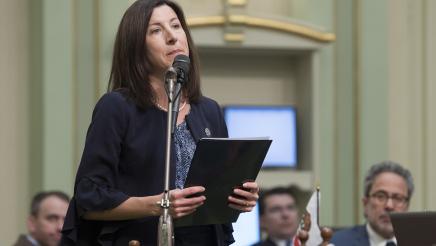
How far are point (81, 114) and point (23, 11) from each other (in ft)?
2.20

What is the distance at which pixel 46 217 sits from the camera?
5.74 meters

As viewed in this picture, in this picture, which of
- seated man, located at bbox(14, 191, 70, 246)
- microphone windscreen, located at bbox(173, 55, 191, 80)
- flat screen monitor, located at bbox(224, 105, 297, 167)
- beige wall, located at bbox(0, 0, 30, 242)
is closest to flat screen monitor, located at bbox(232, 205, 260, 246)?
flat screen monitor, located at bbox(224, 105, 297, 167)

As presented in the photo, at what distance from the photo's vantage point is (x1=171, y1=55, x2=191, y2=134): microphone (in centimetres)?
296

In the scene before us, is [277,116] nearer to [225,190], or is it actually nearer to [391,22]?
[391,22]

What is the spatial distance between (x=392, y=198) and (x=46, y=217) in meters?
1.76

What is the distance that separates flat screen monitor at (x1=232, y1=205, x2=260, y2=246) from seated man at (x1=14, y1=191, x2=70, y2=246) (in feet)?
3.14

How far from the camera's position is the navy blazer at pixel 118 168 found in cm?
308

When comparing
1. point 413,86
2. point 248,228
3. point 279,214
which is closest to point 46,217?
point 248,228

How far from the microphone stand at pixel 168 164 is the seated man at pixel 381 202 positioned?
2.49m

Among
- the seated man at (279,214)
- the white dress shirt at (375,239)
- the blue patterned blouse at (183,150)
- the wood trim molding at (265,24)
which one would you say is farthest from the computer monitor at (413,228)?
the wood trim molding at (265,24)

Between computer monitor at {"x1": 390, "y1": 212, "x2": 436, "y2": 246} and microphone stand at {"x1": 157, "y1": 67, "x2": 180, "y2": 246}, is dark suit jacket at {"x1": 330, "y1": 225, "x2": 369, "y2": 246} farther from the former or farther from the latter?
microphone stand at {"x1": 157, "y1": 67, "x2": 180, "y2": 246}

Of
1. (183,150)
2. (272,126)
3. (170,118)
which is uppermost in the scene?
(170,118)

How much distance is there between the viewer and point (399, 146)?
6.89 meters

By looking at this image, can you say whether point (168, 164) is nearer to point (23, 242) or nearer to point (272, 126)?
point (23, 242)
